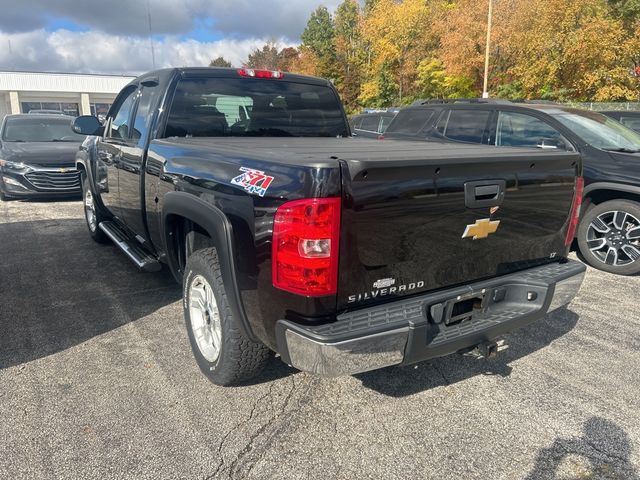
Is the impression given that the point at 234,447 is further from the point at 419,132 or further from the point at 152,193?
the point at 419,132

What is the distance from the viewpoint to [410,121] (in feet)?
24.0

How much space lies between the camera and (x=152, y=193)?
359 cm

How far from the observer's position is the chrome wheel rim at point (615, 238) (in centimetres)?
515

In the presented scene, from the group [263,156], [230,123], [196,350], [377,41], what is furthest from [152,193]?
[377,41]

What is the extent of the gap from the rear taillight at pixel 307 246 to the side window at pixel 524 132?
14.6 ft

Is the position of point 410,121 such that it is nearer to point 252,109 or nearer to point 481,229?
point 252,109

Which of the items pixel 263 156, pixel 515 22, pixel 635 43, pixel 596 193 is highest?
pixel 515 22

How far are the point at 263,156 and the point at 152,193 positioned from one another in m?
1.51

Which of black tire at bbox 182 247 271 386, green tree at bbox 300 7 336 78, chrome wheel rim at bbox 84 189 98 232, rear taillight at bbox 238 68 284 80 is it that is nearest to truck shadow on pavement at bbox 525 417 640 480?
black tire at bbox 182 247 271 386

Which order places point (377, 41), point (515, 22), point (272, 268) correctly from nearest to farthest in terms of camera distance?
point (272, 268) < point (515, 22) < point (377, 41)

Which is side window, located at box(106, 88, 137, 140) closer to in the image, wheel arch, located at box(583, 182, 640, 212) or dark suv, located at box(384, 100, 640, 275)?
dark suv, located at box(384, 100, 640, 275)

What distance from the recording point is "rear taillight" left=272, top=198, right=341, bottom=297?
81.4 inches

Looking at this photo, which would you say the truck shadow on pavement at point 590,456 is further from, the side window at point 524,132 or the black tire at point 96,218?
the black tire at point 96,218

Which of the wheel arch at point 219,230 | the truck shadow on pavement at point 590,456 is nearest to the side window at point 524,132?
the truck shadow on pavement at point 590,456
